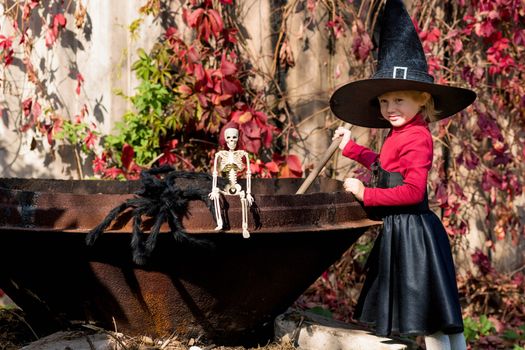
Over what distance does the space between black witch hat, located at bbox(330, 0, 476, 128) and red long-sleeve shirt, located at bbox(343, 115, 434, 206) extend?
0.13m

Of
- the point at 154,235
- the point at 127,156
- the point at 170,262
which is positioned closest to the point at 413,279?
the point at 170,262

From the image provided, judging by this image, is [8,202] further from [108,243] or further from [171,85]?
[171,85]

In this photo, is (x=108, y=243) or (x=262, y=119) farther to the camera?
(x=262, y=119)

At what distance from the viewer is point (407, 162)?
2.44 meters

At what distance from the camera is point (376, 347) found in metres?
2.50

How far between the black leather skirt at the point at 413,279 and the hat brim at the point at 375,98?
31 cm

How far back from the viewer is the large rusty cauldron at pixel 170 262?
82.0 inches

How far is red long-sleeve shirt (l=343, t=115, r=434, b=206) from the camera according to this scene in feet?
7.84

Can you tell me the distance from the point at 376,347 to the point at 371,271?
269mm

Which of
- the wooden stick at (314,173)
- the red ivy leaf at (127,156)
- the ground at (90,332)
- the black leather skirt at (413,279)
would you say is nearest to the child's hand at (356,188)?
the black leather skirt at (413,279)

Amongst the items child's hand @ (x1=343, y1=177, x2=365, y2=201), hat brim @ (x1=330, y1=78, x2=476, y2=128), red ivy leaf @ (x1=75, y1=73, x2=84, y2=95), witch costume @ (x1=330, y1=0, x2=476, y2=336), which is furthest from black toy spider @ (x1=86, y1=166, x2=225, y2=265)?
red ivy leaf @ (x1=75, y1=73, x2=84, y2=95)

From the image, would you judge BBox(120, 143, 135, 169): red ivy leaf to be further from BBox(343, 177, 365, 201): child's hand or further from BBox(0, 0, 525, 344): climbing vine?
BBox(343, 177, 365, 201): child's hand

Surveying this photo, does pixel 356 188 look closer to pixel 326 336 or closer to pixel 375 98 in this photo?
pixel 375 98

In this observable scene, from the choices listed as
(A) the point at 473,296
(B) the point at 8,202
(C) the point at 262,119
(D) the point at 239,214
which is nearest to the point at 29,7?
(C) the point at 262,119
